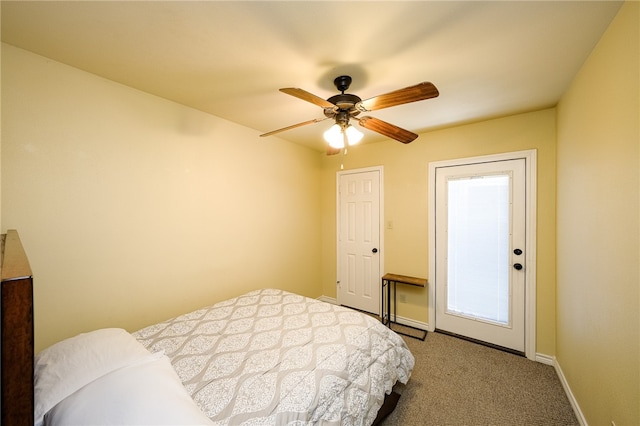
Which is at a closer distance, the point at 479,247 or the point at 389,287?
the point at 479,247

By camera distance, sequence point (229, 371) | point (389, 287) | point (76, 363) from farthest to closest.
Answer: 1. point (389, 287)
2. point (229, 371)
3. point (76, 363)

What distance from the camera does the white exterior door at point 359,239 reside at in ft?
11.6

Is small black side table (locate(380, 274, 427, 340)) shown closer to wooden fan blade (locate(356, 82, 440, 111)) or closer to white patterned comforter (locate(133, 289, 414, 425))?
white patterned comforter (locate(133, 289, 414, 425))

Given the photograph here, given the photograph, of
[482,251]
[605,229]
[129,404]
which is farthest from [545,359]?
[129,404]

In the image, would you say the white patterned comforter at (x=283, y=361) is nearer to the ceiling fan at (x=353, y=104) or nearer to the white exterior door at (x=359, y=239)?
the ceiling fan at (x=353, y=104)

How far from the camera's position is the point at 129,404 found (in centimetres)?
88

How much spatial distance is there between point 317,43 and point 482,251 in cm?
264

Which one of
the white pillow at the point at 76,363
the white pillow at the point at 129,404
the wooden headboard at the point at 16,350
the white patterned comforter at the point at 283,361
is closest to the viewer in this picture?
the wooden headboard at the point at 16,350

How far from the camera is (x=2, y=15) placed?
131 cm

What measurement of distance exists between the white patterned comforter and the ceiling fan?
1385mm

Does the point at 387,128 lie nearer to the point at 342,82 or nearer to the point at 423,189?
the point at 342,82

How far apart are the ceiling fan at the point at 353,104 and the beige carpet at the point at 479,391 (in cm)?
206

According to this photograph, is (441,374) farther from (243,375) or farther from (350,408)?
(243,375)

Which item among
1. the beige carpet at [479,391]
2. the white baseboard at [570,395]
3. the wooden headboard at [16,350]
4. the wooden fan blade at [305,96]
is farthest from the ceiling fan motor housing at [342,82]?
the white baseboard at [570,395]
